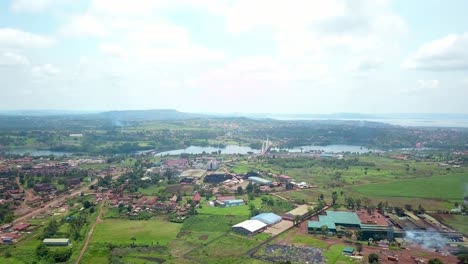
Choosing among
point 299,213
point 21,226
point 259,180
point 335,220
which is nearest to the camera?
point 21,226

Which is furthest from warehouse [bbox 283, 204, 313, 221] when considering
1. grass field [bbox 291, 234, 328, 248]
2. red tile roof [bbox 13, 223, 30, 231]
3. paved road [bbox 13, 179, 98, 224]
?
paved road [bbox 13, 179, 98, 224]

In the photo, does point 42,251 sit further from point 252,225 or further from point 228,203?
point 228,203

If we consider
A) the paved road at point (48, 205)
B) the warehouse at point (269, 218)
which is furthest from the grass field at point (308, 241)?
the paved road at point (48, 205)

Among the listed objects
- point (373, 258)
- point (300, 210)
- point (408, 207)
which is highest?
point (408, 207)

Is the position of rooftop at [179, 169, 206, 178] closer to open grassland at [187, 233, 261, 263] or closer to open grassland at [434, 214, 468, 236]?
open grassland at [187, 233, 261, 263]

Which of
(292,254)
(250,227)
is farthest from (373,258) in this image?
(250,227)

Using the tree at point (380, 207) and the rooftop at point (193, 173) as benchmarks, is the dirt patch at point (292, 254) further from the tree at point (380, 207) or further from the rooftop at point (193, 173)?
the rooftop at point (193, 173)

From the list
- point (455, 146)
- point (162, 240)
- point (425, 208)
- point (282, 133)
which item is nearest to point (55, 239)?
point (162, 240)
